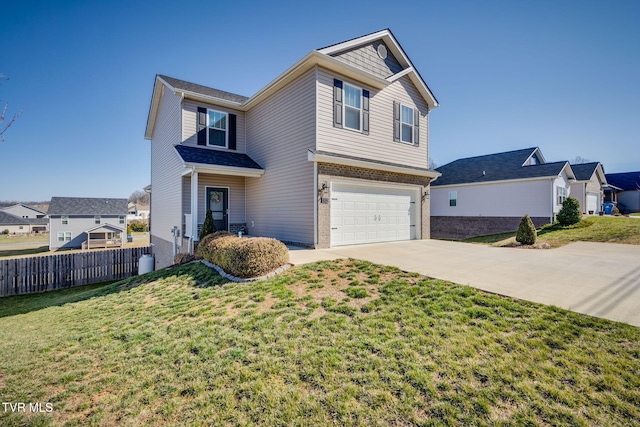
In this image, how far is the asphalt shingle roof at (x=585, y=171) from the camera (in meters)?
23.5

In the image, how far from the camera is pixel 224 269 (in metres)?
7.73

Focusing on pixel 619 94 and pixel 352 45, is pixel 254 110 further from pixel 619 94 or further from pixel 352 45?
pixel 619 94

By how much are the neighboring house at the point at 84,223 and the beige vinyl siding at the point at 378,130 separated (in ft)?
110

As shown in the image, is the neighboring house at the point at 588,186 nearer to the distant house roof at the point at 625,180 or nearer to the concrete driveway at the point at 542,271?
the distant house roof at the point at 625,180

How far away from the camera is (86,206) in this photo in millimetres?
35500

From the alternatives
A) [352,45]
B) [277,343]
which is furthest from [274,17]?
[277,343]

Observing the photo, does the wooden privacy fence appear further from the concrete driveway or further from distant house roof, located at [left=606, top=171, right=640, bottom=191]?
distant house roof, located at [left=606, top=171, right=640, bottom=191]

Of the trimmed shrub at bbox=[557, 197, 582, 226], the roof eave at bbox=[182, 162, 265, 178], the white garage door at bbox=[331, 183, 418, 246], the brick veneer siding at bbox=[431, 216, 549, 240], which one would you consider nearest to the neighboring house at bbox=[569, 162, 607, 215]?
the brick veneer siding at bbox=[431, 216, 549, 240]

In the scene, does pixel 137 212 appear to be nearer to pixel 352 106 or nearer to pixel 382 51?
pixel 352 106

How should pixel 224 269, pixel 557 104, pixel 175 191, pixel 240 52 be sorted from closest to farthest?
pixel 224 269 → pixel 240 52 → pixel 175 191 → pixel 557 104

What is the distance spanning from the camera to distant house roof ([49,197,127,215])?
110 feet

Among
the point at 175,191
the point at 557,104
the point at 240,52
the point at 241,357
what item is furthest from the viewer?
the point at 557,104

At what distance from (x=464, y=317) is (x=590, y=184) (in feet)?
99.9

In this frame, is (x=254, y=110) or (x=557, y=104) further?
(x=557, y=104)
